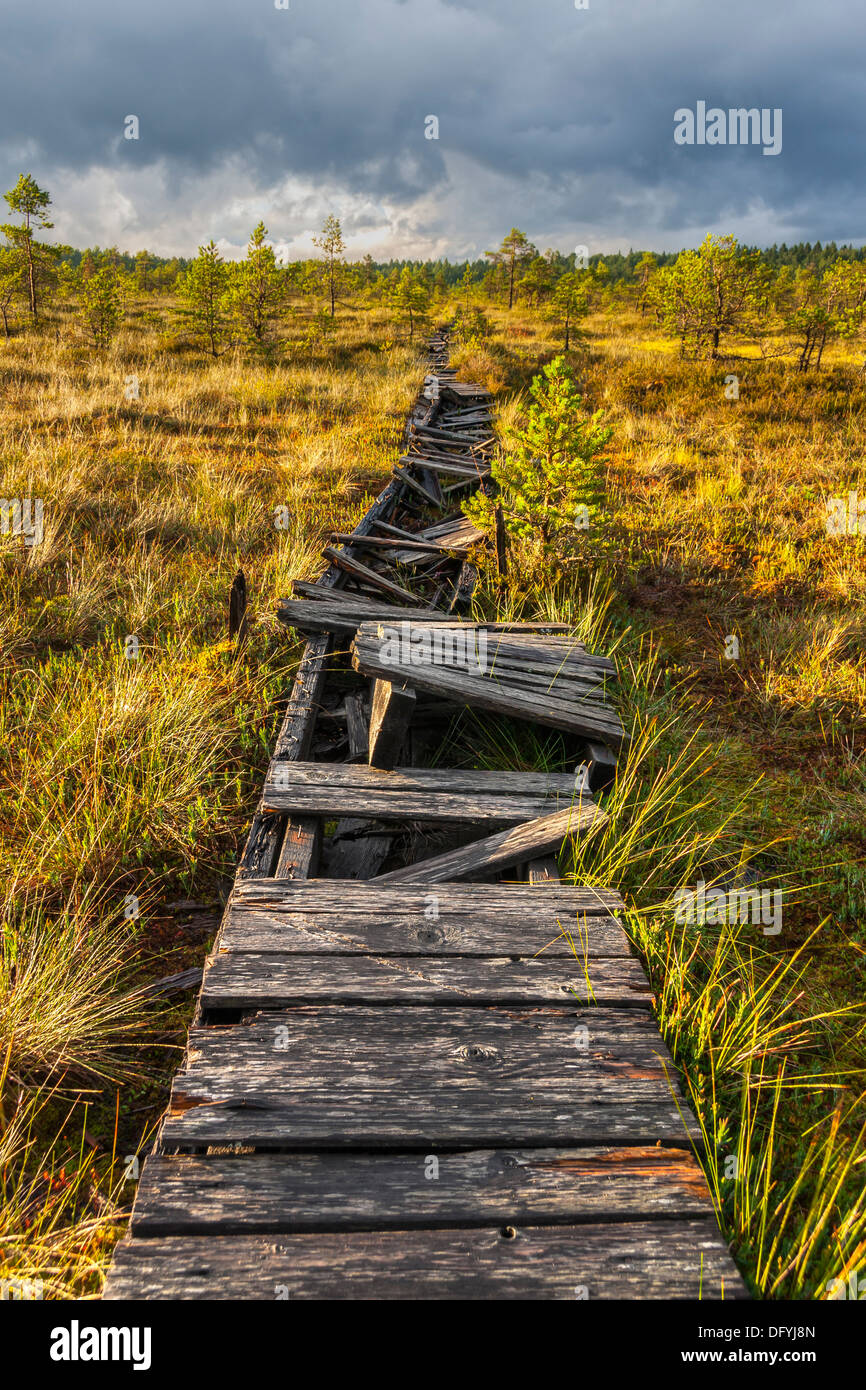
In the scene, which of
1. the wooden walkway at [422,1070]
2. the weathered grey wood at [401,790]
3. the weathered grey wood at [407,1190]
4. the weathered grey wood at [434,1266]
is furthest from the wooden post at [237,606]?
the weathered grey wood at [434,1266]

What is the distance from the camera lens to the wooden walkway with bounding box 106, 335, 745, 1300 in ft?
4.94

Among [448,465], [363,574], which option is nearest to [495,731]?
[363,574]

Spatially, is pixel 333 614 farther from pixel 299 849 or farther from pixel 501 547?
pixel 299 849

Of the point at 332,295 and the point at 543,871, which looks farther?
the point at 332,295

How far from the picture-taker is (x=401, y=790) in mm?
3393

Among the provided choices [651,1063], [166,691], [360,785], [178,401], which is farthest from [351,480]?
[651,1063]

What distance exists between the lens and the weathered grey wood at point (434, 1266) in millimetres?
1435

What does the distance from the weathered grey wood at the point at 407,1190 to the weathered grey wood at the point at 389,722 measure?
5.58ft

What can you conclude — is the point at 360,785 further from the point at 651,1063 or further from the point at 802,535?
the point at 802,535

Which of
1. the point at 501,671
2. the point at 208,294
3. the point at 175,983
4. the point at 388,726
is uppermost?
the point at 208,294

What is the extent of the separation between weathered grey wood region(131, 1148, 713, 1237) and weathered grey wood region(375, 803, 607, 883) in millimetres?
1279

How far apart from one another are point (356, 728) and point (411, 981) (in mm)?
2261

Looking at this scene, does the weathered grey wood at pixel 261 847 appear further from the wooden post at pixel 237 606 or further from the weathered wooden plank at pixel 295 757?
the wooden post at pixel 237 606

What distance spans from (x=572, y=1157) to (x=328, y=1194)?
2.07ft
